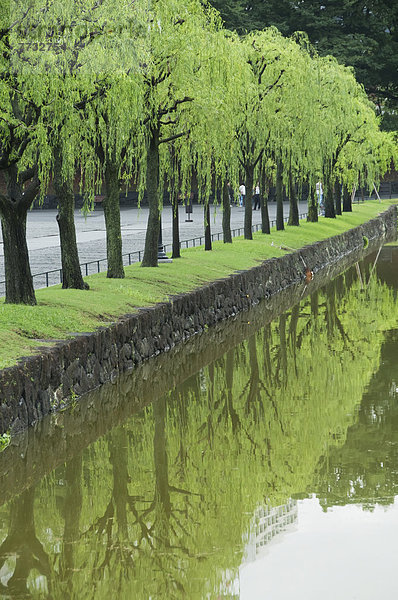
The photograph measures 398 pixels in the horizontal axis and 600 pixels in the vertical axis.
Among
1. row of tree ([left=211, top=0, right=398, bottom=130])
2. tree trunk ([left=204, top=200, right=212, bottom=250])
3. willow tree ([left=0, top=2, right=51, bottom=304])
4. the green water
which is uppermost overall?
row of tree ([left=211, top=0, right=398, bottom=130])

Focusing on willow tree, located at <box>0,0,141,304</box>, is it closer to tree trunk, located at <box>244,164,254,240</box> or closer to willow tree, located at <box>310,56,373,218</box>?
tree trunk, located at <box>244,164,254,240</box>

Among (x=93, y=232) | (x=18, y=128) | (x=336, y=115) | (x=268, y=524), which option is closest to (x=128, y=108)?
(x=18, y=128)

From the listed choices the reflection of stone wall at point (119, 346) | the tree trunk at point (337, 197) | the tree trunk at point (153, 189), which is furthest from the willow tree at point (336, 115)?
the tree trunk at point (153, 189)

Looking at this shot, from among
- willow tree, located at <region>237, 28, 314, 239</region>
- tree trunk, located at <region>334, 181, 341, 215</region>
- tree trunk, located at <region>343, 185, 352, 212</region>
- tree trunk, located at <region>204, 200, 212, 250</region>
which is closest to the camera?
tree trunk, located at <region>204, 200, 212, 250</region>

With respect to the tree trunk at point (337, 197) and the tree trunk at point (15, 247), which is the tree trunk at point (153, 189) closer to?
the tree trunk at point (15, 247)

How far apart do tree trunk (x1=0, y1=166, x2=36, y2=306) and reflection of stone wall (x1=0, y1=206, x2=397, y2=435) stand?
6.87ft

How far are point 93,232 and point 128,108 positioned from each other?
104 ft

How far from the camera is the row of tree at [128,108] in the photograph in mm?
19594

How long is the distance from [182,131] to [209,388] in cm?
1055

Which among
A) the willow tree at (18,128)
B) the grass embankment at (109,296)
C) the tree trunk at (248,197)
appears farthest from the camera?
the tree trunk at (248,197)

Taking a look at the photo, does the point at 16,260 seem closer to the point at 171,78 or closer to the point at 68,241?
the point at 68,241

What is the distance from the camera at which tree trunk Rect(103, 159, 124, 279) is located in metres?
26.5

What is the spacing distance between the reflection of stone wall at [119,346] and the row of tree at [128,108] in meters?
2.29

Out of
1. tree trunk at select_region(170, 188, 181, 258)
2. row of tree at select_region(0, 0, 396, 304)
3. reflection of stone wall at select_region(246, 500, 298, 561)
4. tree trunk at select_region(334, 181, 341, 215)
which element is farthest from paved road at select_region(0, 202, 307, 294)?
reflection of stone wall at select_region(246, 500, 298, 561)
